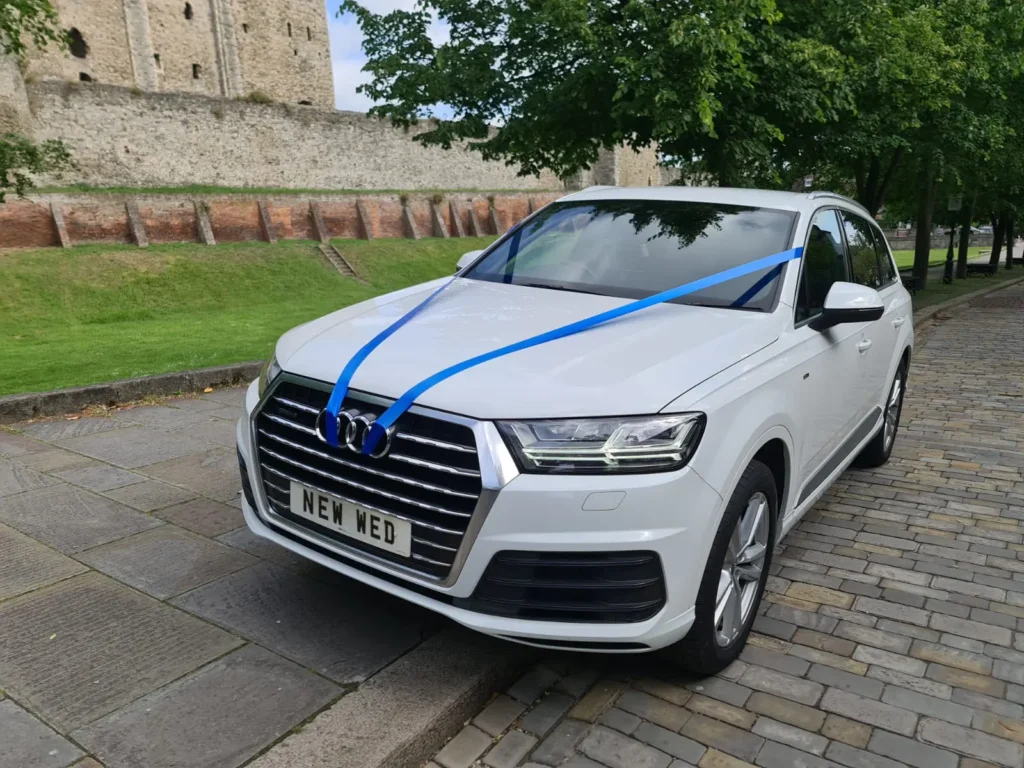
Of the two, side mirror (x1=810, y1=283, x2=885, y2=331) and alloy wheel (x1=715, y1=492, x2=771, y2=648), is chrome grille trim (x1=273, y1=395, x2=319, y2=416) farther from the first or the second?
side mirror (x1=810, y1=283, x2=885, y2=331)

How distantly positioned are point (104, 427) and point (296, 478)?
4023 millimetres

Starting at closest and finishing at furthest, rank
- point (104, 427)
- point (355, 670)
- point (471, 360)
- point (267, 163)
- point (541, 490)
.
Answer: point (541, 490), point (471, 360), point (355, 670), point (104, 427), point (267, 163)

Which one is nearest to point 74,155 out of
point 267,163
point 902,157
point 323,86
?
point 267,163

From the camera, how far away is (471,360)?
2668 mm

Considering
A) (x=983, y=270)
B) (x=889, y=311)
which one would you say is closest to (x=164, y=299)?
(x=889, y=311)

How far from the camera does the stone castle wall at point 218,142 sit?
30781mm

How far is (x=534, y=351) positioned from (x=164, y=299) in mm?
22470

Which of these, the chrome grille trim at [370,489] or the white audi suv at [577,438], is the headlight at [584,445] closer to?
the white audi suv at [577,438]

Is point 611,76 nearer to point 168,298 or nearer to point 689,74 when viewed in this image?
point 689,74

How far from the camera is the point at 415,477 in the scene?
2543 mm

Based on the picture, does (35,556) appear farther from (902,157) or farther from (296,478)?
(902,157)

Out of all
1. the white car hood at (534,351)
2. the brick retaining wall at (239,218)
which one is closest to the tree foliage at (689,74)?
the white car hood at (534,351)

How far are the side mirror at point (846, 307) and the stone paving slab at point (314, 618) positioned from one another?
85.5 inches

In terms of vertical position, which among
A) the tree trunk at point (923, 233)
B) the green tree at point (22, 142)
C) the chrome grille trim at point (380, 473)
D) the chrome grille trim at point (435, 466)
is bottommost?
the tree trunk at point (923, 233)
